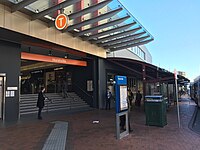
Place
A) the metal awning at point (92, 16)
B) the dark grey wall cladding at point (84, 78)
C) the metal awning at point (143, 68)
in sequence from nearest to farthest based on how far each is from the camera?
the metal awning at point (92, 16) < the metal awning at point (143, 68) < the dark grey wall cladding at point (84, 78)

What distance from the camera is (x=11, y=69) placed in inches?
437

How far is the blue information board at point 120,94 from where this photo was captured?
681cm

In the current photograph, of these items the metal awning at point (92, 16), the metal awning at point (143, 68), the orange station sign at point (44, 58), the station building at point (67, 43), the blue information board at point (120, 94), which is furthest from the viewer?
the metal awning at point (143, 68)

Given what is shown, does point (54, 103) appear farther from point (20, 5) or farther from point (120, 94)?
point (120, 94)

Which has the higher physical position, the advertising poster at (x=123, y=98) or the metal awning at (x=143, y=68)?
the metal awning at (x=143, y=68)

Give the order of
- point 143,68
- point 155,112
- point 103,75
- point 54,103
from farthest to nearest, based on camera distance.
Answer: point 103,75, point 54,103, point 143,68, point 155,112

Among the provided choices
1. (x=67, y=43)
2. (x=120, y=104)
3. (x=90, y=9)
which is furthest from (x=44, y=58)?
(x=120, y=104)

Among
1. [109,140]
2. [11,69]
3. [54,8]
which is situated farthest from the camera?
[11,69]

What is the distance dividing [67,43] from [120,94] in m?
7.51

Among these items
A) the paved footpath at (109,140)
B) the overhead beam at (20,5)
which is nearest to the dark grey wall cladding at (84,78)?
the overhead beam at (20,5)

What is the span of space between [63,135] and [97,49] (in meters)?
10.7

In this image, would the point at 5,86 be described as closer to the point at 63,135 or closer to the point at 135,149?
the point at 63,135

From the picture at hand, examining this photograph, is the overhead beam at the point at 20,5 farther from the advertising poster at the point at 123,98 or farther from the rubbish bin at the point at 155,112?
the rubbish bin at the point at 155,112

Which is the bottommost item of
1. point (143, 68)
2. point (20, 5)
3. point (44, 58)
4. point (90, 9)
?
point (143, 68)
